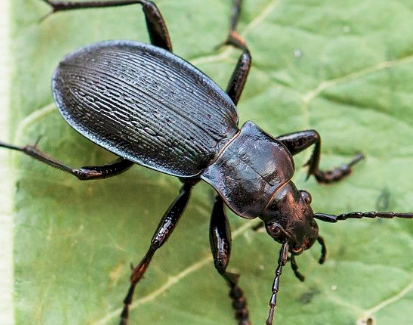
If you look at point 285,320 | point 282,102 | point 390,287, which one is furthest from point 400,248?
point 282,102

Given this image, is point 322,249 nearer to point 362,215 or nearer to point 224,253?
point 362,215

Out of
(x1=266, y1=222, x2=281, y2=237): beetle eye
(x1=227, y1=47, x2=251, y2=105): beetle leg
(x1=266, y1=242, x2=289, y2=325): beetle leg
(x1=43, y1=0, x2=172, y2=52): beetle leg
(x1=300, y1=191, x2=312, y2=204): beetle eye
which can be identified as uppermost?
(x1=43, y1=0, x2=172, y2=52): beetle leg

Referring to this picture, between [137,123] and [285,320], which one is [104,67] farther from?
[285,320]

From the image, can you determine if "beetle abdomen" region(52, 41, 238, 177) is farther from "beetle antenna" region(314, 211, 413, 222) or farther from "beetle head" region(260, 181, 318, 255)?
"beetle antenna" region(314, 211, 413, 222)

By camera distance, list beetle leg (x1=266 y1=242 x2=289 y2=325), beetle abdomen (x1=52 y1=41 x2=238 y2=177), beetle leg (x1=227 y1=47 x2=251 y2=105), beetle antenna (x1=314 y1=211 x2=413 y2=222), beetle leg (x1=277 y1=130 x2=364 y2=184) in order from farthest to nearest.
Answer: beetle leg (x1=227 y1=47 x2=251 y2=105), beetle leg (x1=277 y1=130 x2=364 y2=184), beetle abdomen (x1=52 y1=41 x2=238 y2=177), beetle antenna (x1=314 y1=211 x2=413 y2=222), beetle leg (x1=266 y1=242 x2=289 y2=325)

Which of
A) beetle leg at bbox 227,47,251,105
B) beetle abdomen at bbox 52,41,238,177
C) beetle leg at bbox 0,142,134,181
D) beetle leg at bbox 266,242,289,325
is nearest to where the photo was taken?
beetle leg at bbox 266,242,289,325

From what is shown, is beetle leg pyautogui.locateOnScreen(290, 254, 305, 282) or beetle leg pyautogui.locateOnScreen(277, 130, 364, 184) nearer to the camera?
beetle leg pyautogui.locateOnScreen(290, 254, 305, 282)

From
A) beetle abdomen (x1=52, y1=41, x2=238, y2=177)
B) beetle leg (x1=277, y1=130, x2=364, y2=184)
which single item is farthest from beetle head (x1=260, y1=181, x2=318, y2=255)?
beetle abdomen (x1=52, y1=41, x2=238, y2=177)
